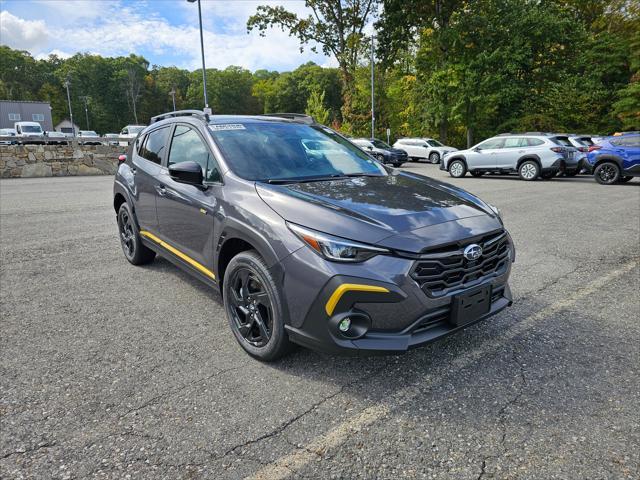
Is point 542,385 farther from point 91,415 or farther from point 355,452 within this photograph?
point 91,415

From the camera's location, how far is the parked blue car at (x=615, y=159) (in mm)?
13352

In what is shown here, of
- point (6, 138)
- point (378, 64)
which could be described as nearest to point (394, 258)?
point (6, 138)

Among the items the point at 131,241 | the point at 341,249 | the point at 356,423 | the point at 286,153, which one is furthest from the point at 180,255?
the point at 356,423

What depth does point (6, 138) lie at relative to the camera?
27500 millimetres

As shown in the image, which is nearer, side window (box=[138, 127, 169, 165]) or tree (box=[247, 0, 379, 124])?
side window (box=[138, 127, 169, 165])

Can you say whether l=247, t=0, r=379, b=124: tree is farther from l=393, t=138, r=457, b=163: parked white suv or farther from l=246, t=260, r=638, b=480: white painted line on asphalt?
l=246, t=260, r=638, b=480: white painted line on asphalt

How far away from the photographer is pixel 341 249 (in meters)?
2.43

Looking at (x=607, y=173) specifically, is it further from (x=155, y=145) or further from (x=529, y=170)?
(x=155, y=145)

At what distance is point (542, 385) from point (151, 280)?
12.5 feet

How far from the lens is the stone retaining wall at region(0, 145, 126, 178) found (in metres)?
17.5

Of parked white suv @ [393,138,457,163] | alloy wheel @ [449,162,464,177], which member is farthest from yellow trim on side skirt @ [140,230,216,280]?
parked white suv @ [393,138,457,163]

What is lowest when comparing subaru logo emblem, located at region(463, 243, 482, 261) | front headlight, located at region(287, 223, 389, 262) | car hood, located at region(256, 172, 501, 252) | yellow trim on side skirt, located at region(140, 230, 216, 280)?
yellow trim on side skirt, located at region(140, 230, 216, 280)

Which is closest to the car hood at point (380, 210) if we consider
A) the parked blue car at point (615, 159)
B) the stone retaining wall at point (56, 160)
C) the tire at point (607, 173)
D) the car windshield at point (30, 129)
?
the parked blue car at point (615, 159)

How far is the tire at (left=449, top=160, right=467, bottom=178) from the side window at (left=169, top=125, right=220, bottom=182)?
15.1 metres
